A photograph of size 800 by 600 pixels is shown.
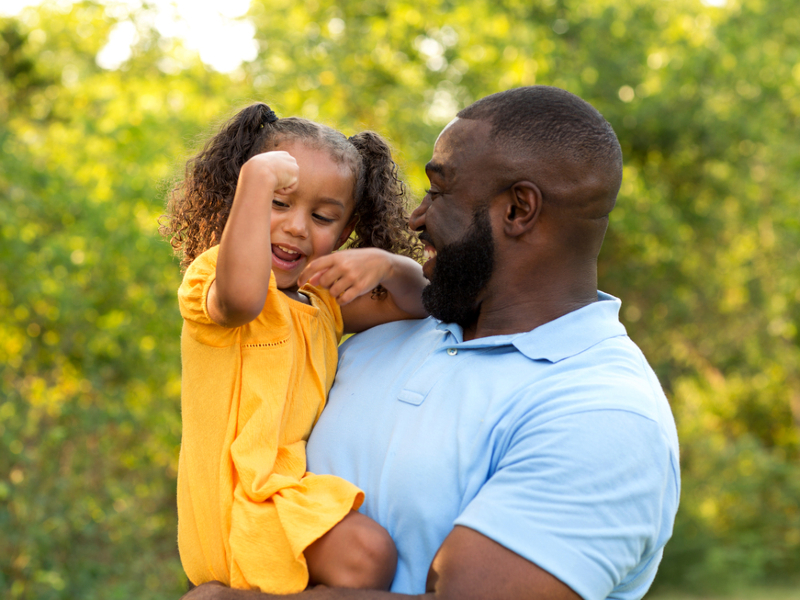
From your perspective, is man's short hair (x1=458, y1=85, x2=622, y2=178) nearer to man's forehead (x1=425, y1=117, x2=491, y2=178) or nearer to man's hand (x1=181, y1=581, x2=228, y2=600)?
man's forehead (x1=425, y1=117, x2=491, y2=178)

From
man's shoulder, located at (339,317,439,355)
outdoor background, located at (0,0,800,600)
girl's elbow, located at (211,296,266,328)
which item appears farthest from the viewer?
outdoor background, located at (0,0,800,600)

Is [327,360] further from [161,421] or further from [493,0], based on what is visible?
[493,0]

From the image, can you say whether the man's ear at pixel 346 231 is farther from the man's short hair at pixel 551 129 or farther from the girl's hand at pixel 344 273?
the man's short hair at pixel 551 129

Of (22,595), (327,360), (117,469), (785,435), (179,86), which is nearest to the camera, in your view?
(327,360)

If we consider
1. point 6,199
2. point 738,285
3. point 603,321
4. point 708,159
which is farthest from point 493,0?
point 603,321

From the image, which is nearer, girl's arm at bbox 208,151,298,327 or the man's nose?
girl's arm at bbox 208,151,298,327

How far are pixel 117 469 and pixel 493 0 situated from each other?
26.3 feet

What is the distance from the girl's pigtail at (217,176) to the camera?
2361 mm

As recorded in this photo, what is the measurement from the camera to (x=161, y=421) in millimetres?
6129

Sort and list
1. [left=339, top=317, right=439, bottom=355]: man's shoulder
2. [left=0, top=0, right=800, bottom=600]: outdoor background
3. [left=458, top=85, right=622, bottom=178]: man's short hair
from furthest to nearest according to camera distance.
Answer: [left=0, top=0, right=800, bottom=600]: outdoor background
[left=339, top=317, right=439, bottom=355]: man's shoulder
[left=458, top=85, right=622, bottom=178]: man's short hair

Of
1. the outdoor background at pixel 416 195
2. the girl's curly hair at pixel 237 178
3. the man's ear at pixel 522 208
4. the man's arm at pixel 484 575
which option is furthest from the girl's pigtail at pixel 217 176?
the outdoor background at pixel 416 195

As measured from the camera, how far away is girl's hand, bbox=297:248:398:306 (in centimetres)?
205

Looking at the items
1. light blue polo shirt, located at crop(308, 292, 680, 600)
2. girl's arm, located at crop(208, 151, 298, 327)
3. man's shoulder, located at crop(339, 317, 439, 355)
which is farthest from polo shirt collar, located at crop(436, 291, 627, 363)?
girl's arm, located at crop(208, 151, 298, 327)

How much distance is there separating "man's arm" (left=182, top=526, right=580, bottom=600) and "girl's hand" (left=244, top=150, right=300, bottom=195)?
91 cm
